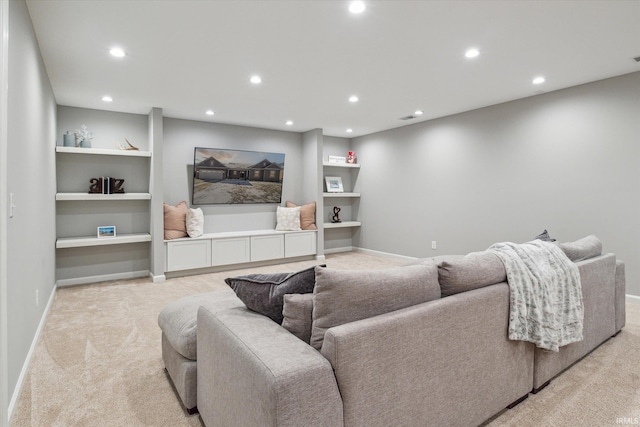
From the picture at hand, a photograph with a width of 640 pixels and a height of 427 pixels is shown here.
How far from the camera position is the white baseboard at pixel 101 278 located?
471 centimetres

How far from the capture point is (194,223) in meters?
5.38

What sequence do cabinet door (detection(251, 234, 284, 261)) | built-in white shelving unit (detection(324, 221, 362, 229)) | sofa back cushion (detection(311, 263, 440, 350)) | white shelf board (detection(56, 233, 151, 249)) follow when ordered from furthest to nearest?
built-in white shelving unit (detection(324, 221, 362, 229)), cabinet door (detection(251, 234, 284, 261)), white shelf board (detection(56, 233, 151, 249)), sofa back cushion (detection(311, 263, 440, 350))

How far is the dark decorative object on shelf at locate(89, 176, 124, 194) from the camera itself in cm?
480

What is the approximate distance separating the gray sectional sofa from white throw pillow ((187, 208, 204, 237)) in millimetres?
3773

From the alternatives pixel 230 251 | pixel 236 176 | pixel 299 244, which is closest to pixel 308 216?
pixel 299 244

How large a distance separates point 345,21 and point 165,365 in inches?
111

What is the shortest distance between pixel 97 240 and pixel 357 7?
4338 mm

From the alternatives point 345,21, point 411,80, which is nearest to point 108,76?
point 345,21

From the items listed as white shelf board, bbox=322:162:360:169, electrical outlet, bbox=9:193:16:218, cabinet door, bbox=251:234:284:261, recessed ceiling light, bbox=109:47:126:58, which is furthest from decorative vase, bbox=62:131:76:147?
white shelf board, bbox=322:162:360:169

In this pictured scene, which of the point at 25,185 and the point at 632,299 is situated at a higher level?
the point at 25,185

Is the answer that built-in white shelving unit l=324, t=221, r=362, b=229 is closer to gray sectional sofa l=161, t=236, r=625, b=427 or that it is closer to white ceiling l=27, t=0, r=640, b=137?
white ceiling l=27, t=0, r=640, b=137

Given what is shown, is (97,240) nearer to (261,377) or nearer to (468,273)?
(261,377)

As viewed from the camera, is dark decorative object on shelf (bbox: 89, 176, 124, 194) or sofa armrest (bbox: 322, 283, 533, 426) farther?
dark decorative object on shelf (bbox: 89, 176, 124, 194)

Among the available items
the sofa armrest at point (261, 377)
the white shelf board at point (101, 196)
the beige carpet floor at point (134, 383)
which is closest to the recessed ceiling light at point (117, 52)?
the white shelf board at point (101, 196)
